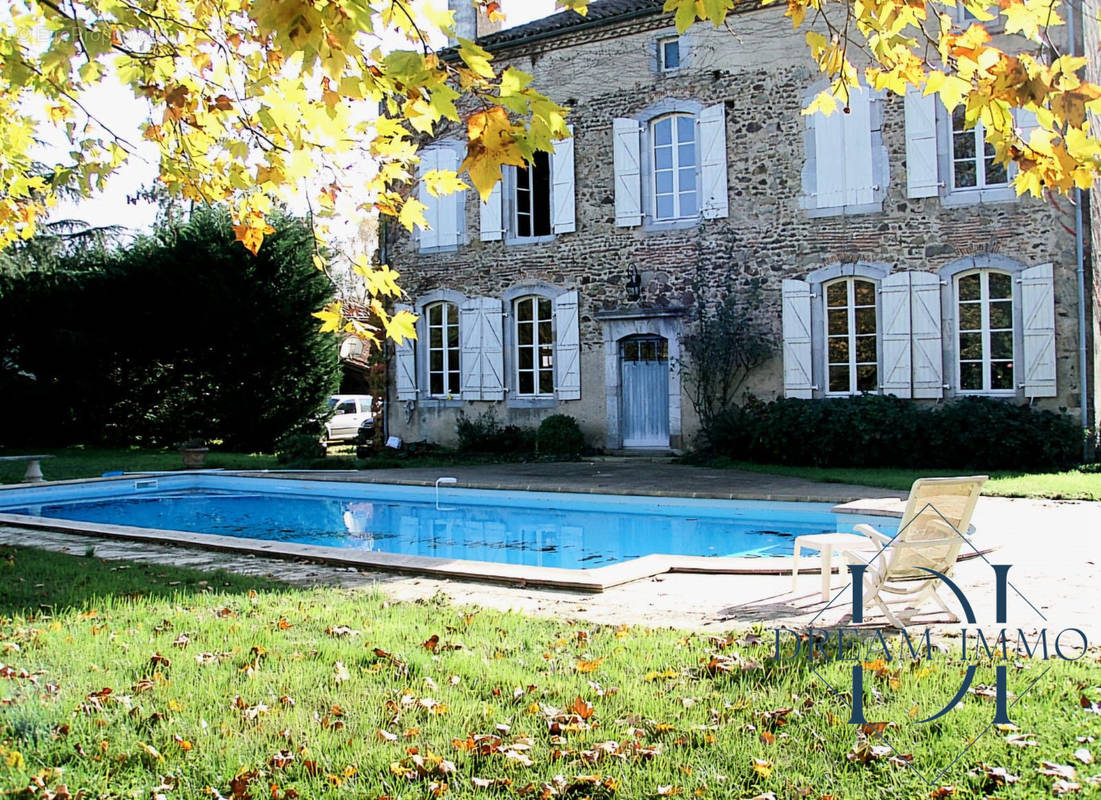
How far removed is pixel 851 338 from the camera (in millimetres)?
14000

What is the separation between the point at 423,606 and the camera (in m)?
5.19

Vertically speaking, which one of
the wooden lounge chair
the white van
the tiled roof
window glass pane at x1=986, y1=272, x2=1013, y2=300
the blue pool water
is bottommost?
the blue pool water

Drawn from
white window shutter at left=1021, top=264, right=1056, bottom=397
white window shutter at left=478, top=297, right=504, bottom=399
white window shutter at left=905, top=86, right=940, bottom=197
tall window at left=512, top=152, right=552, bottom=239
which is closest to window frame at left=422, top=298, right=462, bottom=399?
white window shutter at left=478, top=297, right=504, bottom=399

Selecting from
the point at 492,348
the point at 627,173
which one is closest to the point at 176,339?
the point at 492,348

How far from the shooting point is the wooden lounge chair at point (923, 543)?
4379 millimetres

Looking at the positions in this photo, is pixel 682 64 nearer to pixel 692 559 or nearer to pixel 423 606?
pixel 692 559

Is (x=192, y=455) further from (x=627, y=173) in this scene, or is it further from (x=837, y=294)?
(x=837, y=294)

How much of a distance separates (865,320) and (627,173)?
442 cm

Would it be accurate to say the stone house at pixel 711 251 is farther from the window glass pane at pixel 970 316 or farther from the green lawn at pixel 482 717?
the green lawn at pixel 482 717

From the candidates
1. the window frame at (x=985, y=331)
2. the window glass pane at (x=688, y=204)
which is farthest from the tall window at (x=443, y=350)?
the window frame at (x=985, y=331)

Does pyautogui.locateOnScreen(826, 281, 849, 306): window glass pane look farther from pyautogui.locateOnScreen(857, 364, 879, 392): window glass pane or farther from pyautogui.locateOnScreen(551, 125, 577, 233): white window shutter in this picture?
pyautogui.locateOnScreen(551, 125, 577, 233): white window shutter

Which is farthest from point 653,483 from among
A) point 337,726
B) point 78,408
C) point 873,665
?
point 78,408

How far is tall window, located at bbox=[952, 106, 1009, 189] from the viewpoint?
1317cm

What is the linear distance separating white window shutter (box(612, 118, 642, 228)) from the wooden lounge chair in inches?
451
